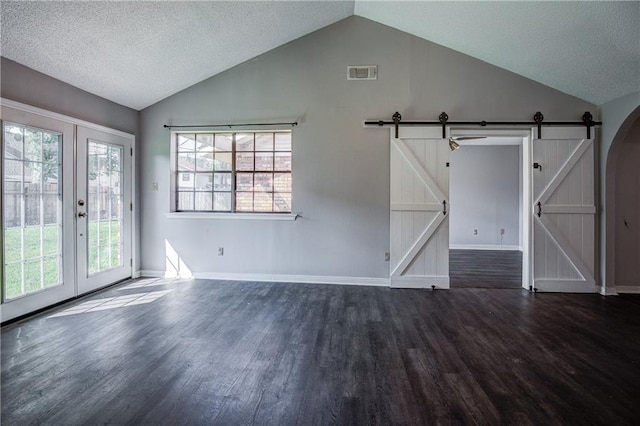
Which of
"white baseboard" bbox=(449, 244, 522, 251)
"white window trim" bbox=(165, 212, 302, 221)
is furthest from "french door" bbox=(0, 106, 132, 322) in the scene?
"white baseboard" bbox=(449, 244, 522, 251)

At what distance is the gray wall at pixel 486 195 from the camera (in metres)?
7.71

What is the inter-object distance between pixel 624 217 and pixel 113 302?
656cm

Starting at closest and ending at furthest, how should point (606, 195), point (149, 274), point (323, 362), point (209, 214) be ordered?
point (323, 362), point (606, 195), point (209, 214), point (149, 274)

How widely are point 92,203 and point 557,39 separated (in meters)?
5.70

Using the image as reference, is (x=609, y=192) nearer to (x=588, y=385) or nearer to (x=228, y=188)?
(x=588, y=385)

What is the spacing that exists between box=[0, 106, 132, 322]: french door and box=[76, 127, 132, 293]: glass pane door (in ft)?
0.04

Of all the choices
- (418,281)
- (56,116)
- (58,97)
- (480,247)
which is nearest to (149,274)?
(56,116)

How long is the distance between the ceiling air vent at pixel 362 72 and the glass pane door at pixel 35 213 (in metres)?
3.57

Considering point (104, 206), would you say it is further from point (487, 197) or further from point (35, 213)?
point (487, 197)

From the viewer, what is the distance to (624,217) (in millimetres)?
4164

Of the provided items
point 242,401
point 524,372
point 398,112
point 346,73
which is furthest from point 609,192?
point 242,401

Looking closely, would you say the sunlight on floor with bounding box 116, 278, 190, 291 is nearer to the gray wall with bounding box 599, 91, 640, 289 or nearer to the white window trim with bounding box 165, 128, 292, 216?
the white window trim with bounding box 165, 128, 292, 216

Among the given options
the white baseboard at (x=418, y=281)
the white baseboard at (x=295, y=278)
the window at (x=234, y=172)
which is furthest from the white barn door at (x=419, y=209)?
the window at (x=234, y=172)

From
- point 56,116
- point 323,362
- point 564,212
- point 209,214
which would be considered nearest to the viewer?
point 323,362
